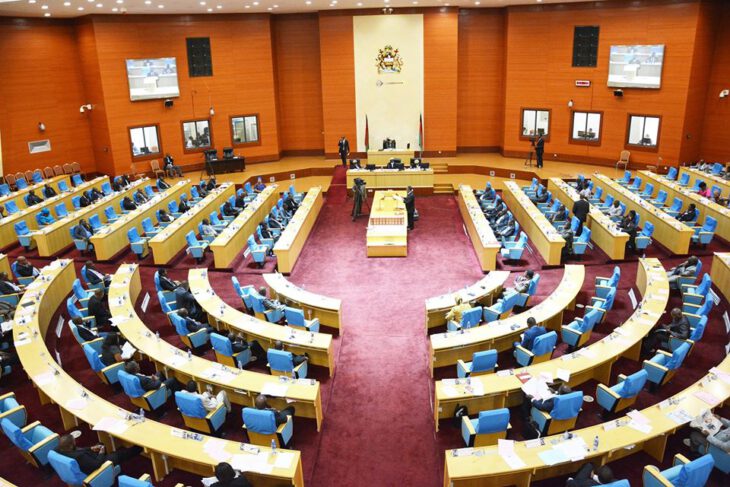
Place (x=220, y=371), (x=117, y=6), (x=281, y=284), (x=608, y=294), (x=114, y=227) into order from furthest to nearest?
(x=117, y=6), (x=114, y=227), (x=281, y=284), (x=608, y=294), (x=220, y=371)

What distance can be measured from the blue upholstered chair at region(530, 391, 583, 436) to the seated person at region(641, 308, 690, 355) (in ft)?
9.75

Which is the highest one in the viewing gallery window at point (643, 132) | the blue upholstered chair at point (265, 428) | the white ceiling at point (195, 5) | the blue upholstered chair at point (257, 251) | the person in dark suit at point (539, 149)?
the white ceiling at point (195, 5)

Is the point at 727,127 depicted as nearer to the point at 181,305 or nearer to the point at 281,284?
the point at 281,284

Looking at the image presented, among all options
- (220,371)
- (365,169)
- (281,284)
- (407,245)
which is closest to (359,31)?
(365,169)

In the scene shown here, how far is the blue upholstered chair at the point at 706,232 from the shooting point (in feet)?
48.0

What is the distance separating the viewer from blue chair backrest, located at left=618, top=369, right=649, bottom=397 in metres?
8.09

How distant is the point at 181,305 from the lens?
1163 cm

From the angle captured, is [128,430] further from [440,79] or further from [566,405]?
[440,79]

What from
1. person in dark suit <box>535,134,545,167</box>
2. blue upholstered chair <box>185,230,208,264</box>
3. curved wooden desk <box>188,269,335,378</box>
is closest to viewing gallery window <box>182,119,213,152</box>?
blue upholstered chair <box>185,230,208,264</box>

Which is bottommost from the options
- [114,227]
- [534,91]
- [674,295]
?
[674,295]

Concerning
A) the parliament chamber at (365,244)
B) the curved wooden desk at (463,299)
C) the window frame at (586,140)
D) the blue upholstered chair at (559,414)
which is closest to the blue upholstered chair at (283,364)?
the parliament chamber at (365,244)

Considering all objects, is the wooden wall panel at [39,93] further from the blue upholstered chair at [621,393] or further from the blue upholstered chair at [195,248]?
the blue upholstered chair at [621,393]

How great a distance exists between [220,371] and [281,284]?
369 cm

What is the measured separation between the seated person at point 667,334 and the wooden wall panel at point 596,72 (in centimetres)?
1429
